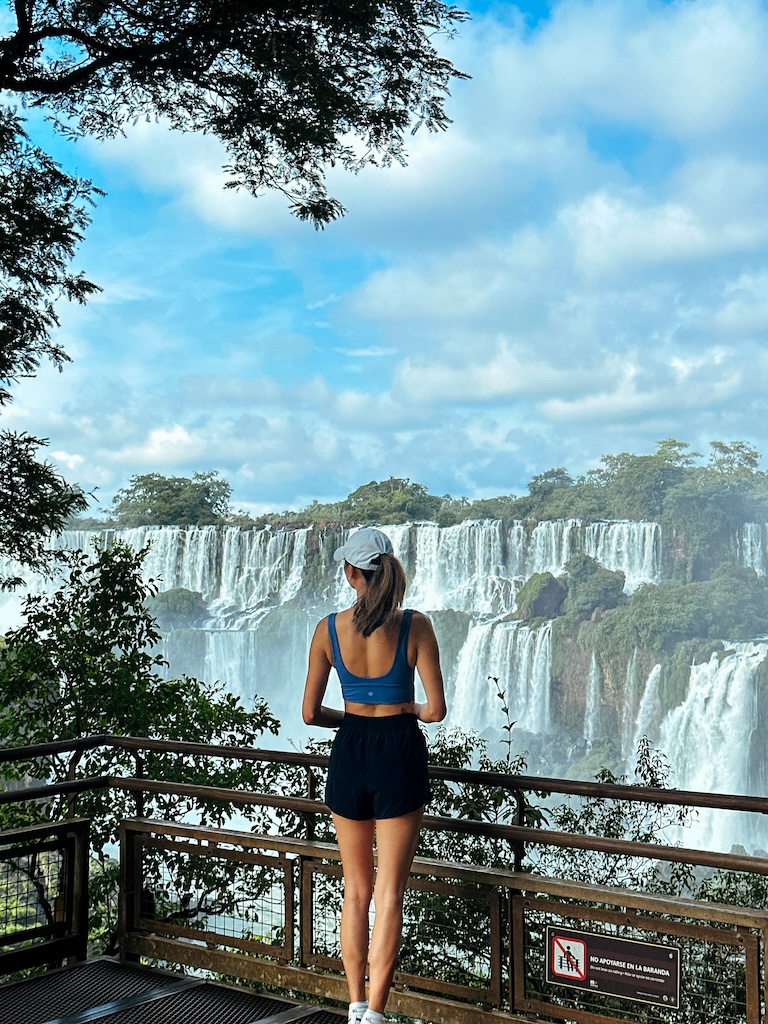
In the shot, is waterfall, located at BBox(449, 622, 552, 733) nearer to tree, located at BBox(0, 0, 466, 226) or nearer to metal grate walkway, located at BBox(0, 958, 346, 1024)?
tree, located at BBox(0, 0, 466, 226)

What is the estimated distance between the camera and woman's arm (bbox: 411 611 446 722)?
2.45m

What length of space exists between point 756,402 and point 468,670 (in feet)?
49.5

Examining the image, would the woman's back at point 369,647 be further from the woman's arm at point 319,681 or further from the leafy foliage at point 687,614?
the leafy foliage at point 687,614

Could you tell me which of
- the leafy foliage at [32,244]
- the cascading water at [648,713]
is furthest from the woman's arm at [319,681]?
the cascading water at [648,713]

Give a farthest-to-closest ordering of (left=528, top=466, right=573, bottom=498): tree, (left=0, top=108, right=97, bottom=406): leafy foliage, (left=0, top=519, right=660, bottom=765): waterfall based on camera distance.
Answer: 1. (left=528, top=466, right=573, bottom=498): tree
2. (left=0, top=519, right=660, bottom=765): waterfall
3. (left=0, top=108, right=97, bottom=406): leafy foliage

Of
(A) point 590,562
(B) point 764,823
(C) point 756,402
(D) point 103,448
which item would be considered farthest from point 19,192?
(D) point 103,448

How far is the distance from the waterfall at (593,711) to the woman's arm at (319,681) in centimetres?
2362

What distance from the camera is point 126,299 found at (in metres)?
46.1

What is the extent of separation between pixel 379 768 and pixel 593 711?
2400 centimetres

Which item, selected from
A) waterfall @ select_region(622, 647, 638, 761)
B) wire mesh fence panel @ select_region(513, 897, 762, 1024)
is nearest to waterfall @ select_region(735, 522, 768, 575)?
waterfall @ select_region(622, 647, 638, 761)

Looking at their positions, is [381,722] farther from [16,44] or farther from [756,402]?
[756,402]

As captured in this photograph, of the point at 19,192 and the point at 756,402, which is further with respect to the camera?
the point at 756,402

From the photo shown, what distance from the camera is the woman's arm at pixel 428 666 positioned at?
2.45 metres

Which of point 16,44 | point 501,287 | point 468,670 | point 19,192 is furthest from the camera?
point 501,287
